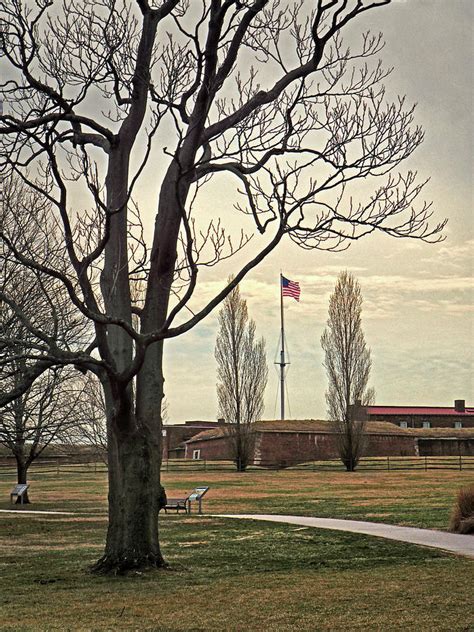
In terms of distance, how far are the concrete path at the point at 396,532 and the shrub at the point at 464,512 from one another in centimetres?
27

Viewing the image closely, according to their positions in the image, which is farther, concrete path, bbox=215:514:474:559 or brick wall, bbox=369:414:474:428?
brick wall, bbox=369:414:474:428

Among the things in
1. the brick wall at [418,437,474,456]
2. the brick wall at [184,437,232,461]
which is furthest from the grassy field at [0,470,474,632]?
the brick wall at [418,437,474,456]

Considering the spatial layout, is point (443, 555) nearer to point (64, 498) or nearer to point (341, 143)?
point (341, 143)

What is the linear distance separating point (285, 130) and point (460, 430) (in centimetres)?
A: 5407

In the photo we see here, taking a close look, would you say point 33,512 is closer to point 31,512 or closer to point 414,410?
point 31,512

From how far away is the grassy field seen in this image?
9.45 meters

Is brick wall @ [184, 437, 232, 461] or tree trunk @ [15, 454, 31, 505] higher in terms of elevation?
brick wall @ [184, 437, 232, 461]

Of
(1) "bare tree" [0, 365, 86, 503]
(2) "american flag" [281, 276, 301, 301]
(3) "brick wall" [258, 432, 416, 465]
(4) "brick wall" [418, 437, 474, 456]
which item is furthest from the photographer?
(4) "brick wall" [418, 437, 474, 456]

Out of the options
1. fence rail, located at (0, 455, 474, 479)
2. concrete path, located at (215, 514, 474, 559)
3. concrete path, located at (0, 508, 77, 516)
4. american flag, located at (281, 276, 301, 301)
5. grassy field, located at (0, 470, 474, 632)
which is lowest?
grassy field, located at (0, 470, 474, 632)

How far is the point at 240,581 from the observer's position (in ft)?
39.9

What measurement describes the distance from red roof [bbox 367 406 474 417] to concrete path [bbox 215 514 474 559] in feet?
161

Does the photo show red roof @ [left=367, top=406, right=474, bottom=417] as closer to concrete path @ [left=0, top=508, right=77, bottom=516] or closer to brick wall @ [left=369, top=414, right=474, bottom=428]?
brick wall @ [left=369, top=414, right=474, bottom=428]

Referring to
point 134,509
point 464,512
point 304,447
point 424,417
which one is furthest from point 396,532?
point 424,417

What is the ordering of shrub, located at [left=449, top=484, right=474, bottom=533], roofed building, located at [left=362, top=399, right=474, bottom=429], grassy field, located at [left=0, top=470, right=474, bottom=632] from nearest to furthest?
grassy field, located at [left=0, top=470, right=474, bottom=632]
shrub, located at [left=449, top=484, right=474, bottom=533]
roofed building, located at [left=362, top=399, right=474, bottom=429]
